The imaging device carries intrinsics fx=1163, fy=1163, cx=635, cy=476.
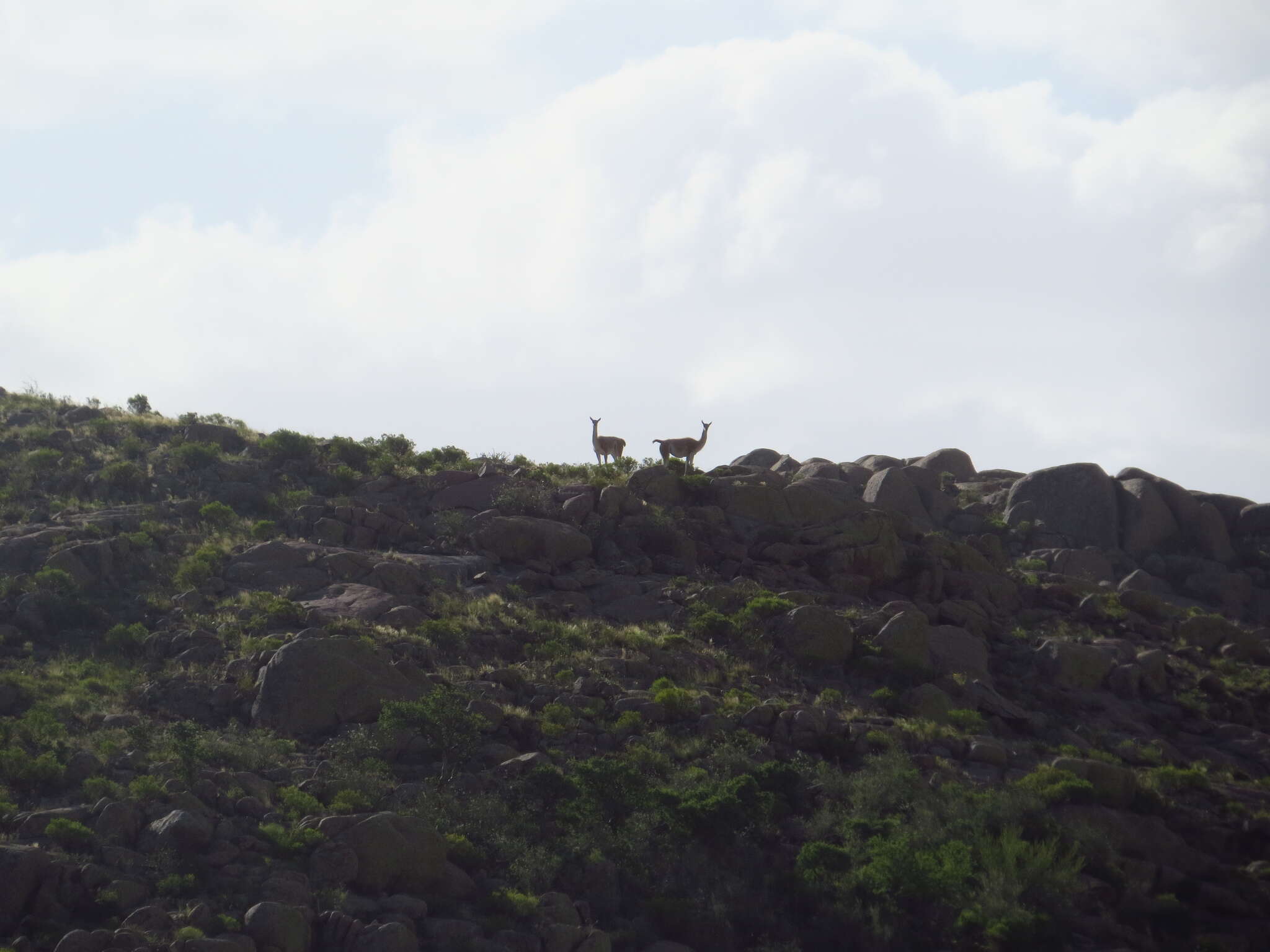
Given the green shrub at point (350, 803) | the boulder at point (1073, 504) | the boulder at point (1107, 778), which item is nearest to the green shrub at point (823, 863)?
the boulder at point (1107, 778)

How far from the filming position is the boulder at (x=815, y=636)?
2355cm

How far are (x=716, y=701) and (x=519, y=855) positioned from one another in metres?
5.92

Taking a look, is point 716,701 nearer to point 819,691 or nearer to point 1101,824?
point 819,691

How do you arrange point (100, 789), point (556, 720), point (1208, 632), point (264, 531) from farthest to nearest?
point (1208, 632) < point (264, 531) < point (556, 720) < point (100, 789)

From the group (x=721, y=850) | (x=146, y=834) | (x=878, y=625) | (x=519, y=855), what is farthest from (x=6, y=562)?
(x=878, y=625)

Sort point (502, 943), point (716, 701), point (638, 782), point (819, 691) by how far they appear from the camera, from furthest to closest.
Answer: point (819, 691) < point (716, 701) < point (638, 782) < point (502, 943)

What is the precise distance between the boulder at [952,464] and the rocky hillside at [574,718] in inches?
451

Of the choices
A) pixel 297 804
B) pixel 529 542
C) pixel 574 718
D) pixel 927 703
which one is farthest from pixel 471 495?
pixel 297 804

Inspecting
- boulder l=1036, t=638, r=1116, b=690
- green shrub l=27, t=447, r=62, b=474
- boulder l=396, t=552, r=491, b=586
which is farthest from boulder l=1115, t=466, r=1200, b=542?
green shrub l=27, t=447, r=62, b=474

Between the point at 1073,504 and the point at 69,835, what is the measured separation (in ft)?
106

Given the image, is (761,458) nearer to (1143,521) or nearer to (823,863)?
(1143,521)

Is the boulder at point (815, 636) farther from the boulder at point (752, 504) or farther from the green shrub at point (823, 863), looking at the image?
the green shrub at point (823, 863)

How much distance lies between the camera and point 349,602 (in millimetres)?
Answer: 23203

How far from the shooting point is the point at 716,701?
21.2 metres
